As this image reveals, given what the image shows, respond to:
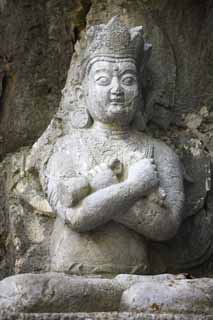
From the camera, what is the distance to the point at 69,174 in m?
5.79

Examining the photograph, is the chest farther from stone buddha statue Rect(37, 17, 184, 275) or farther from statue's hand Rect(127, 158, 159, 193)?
statue's hand Rect(127, 158, 159, 193)

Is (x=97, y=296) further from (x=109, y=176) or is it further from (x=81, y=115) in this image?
(x=81, y=115)

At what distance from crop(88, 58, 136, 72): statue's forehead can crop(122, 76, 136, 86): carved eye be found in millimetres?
51

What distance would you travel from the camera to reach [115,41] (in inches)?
231

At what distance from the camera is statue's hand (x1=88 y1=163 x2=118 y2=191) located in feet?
18.6

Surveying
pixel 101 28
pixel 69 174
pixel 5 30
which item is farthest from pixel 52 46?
pixel 69 174

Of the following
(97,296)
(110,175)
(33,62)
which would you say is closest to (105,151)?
(110,175)

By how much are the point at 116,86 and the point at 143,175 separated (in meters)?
0.53

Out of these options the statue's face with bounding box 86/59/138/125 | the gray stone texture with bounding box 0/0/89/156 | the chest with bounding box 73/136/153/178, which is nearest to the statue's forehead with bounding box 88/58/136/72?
the statue's face with bounding box 86/59/138/125

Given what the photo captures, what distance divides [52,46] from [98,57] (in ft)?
2.50

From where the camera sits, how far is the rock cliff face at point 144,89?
6141 millimetres

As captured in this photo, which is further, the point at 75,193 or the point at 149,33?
the point at 149,33

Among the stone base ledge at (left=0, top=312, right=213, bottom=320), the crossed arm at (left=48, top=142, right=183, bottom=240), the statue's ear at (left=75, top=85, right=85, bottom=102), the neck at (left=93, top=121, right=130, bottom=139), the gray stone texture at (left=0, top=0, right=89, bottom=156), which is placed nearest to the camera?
the stone base ledge at (left=0, top=312, right=213, bottom=320)

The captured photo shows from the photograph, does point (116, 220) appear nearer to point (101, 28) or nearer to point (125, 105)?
point (125, 105)
